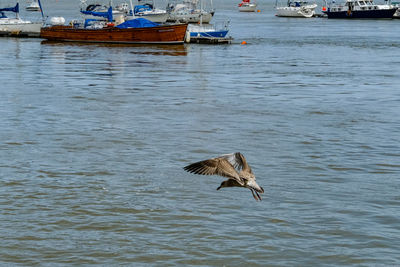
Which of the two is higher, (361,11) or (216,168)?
(361,11)

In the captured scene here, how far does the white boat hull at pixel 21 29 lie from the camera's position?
73062mm

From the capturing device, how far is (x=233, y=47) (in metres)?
62.6

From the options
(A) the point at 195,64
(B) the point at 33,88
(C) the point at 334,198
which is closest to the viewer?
(C) the point at 334,198

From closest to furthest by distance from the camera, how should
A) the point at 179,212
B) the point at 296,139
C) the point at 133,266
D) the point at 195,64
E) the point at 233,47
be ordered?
the point at 133,266
the point at 179,212
the point at 296,139
the point at 195,64
the point at 233,47

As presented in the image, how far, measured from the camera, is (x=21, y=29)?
75.0 meters

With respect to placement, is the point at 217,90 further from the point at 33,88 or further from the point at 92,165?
the point at 92,165

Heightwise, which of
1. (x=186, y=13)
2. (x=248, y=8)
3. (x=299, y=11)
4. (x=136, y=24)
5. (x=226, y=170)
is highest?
(x=248, y=8)

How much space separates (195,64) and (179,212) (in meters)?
32.5

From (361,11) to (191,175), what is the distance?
118734mm

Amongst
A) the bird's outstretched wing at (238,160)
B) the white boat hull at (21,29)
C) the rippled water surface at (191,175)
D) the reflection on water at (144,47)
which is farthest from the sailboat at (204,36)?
the bird's outstretched wing at (238,160)

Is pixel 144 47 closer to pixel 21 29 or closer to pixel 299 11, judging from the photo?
pixel 21 29

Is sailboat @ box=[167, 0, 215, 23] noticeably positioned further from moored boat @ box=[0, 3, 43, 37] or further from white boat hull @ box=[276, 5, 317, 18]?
white boat hull @ box=[276, 5, 317, 18]

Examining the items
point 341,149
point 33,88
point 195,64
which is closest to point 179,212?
point 341,149

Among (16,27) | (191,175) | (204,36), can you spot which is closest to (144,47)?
(204,36)
